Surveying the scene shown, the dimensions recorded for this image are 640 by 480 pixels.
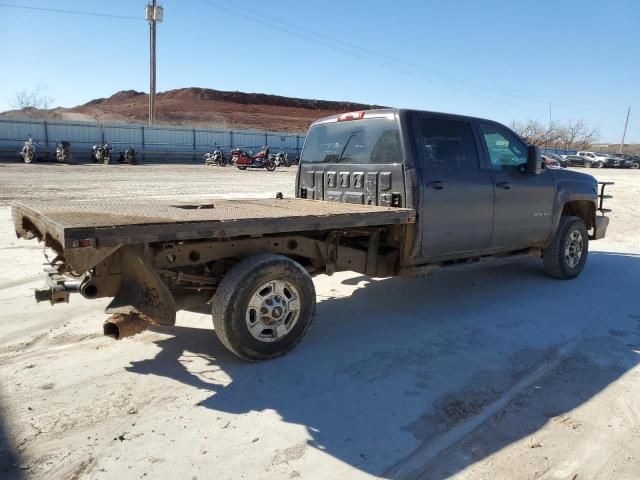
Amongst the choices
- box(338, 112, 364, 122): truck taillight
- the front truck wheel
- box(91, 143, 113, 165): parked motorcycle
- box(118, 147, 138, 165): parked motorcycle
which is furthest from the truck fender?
box(118, 147, 138, 165): parked motorcycle

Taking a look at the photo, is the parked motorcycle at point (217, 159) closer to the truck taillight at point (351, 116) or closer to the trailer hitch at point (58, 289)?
the truck taillight at point (351, 116)

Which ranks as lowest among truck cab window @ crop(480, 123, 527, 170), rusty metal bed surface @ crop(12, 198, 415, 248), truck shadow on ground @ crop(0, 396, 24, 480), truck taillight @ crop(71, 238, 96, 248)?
truck shadow on ground @ crop(0, 396, 24, 480)

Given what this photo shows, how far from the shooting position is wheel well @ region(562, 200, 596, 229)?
→ 6994mm

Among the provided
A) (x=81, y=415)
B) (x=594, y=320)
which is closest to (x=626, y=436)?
(x=594, y=320)

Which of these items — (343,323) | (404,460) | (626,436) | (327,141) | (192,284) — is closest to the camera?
(404,460)

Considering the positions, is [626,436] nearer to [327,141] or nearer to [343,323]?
[343,323]

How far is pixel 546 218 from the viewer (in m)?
6.29

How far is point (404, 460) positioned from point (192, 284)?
205 centimetres

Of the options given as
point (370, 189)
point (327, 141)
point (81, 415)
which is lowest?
point (81, 415)

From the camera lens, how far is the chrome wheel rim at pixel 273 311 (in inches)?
151

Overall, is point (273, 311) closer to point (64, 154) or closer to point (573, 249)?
point (573, 249)

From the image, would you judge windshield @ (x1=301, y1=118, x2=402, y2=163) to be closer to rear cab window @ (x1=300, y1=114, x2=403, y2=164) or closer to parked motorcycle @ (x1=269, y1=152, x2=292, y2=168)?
rear cab window @ (x1=300, y1=114, x2=403, y2=164)

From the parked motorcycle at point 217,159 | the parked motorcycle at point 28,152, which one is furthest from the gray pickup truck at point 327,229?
the parked motorcycle at point 217,159

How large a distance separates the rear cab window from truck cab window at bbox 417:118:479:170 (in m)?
0.28
